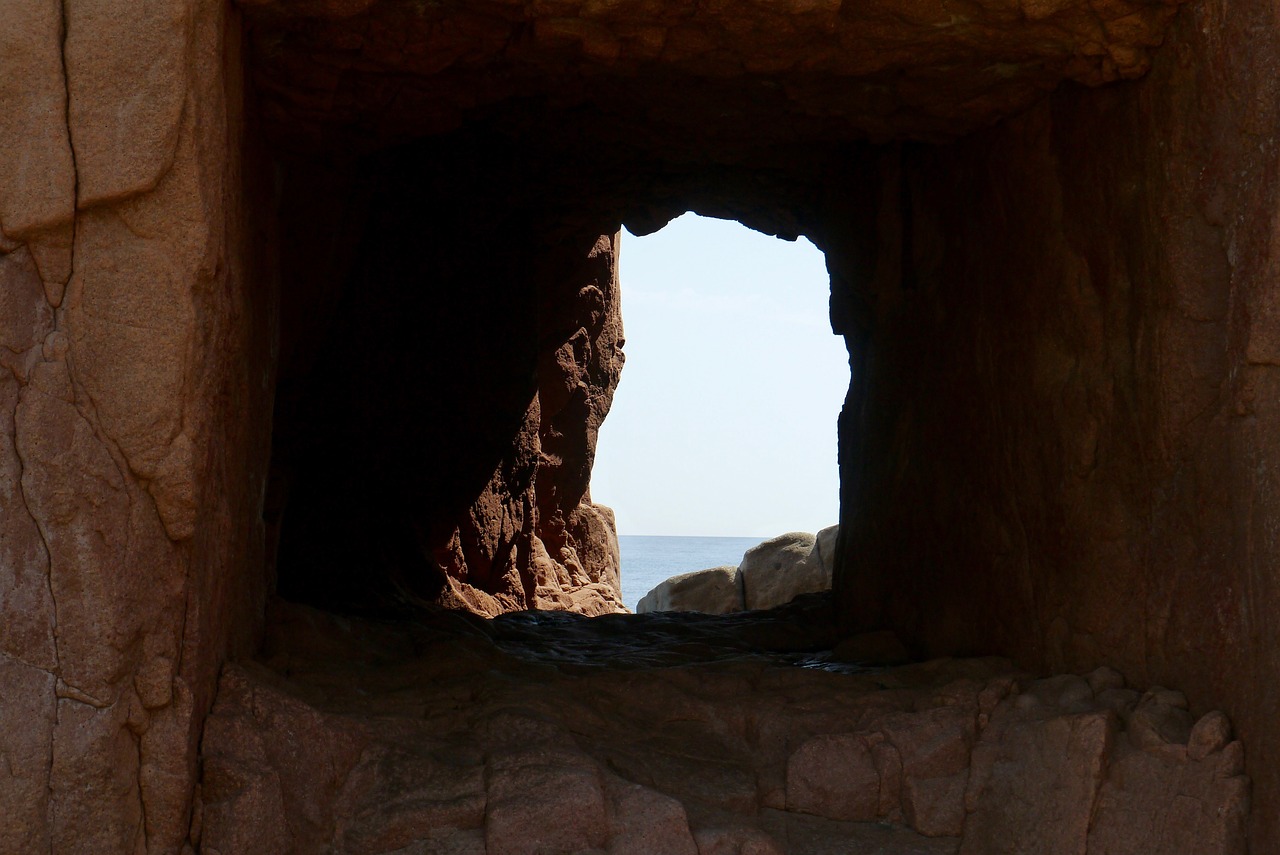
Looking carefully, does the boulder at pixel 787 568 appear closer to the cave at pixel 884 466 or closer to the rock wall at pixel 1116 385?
the cave at pixel 884 466

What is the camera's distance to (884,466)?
19.1 feet

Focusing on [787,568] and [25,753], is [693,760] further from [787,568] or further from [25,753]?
[787,568]

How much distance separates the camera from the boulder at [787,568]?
1074cm

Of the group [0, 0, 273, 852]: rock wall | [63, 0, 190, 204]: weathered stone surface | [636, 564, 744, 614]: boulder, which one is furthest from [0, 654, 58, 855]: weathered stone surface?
[636, 564, 744, 614]: boulder

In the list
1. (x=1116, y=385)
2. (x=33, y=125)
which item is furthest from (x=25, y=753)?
(x=1116, y=385)

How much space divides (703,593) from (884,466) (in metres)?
6.26

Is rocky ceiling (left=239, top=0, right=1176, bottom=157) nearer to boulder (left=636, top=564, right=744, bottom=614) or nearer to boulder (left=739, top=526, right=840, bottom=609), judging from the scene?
boulder (left=739, top=526, right=840, bottom=609)

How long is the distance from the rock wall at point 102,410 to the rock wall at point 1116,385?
279 cm

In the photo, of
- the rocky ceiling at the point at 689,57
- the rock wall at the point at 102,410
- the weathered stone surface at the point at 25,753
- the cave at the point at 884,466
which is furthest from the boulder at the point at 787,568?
the weathered stone surface at the point at 25,753

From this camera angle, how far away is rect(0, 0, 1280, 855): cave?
113 inches

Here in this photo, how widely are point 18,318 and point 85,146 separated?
0.46 metres

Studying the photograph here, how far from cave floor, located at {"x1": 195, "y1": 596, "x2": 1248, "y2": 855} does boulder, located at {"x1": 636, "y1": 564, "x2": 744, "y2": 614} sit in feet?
23.5

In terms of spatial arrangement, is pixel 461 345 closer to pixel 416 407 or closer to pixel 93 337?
pixel 416 407

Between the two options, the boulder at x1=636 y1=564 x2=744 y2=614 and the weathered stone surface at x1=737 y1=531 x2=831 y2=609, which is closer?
the weathered stone surface at x1=737 y1=531 x2=831 y2=609
